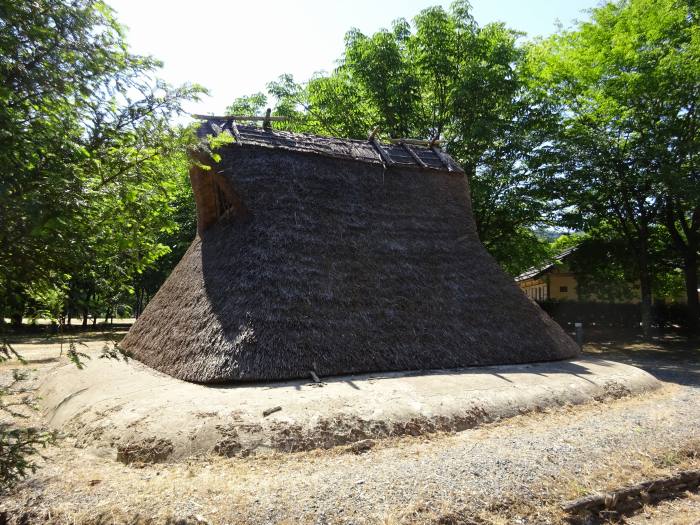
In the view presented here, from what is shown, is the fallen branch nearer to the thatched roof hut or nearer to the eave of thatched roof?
the thatched roof hut

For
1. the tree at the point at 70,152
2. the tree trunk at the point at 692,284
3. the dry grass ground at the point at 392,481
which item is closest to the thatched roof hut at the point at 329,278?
the dry grass ground at the point at 392,481

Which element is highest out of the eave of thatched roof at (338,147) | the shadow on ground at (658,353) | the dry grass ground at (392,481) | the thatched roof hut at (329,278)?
the eave of thatched roof at (338,147)

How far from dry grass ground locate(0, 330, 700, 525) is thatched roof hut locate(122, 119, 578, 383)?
1.87 meters

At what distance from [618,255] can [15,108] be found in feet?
61.2

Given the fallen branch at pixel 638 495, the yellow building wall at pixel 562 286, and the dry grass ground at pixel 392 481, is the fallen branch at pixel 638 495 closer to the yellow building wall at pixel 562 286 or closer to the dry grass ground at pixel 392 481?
the dry grass ground at pixel 392 481

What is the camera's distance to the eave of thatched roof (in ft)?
30.0

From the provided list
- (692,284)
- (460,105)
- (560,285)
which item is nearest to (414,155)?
(460,105)

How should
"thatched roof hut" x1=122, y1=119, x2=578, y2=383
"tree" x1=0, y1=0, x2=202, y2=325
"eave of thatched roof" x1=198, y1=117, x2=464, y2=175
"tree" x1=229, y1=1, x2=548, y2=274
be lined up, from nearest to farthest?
1. "tree" x1=0, y1=0, x2=202, y2=325
2. "thatched roof hut" x1=122, y1=119, x2=578, y2=383
3. "eave of thatched roof" x1=198, y1=117, x2=464, y2=175
4. "tree" x1=229, y1=1, x2=548, y2=274

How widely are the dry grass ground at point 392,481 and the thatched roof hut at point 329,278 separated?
187cm

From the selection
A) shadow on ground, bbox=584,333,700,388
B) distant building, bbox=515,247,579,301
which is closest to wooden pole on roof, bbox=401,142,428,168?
shadow on ground, bbox=584,333,700,388

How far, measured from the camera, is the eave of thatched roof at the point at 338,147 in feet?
30.0

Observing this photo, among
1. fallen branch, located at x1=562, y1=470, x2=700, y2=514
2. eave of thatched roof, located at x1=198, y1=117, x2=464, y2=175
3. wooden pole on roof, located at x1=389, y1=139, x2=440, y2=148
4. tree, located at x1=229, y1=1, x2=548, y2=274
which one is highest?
tree, located at x1=229, y1=1, x2=548, y2=274

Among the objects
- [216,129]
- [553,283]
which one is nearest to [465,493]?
[216,129]

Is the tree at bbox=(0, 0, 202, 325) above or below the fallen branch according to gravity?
above
